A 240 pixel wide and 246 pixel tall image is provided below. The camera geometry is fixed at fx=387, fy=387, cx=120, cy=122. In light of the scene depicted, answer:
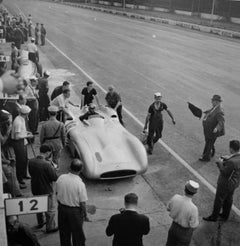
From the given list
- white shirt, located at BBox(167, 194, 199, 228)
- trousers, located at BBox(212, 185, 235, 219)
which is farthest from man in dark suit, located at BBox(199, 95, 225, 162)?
white shirt, located at BBox(167, 194, 199, 228)

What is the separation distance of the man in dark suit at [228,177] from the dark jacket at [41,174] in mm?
3043

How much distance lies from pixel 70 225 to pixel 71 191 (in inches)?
24.0

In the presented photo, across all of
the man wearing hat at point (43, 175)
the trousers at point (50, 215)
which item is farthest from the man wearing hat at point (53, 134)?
the trousers at point (50, 215)

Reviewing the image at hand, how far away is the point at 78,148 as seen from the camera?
9039mm

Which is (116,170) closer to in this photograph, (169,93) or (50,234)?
(50,234)

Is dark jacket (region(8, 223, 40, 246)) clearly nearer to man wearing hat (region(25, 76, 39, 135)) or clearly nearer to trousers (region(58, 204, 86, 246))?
trousers (region(58, 204, 86, 246))

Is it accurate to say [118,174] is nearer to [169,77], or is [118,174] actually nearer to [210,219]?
[210,219]

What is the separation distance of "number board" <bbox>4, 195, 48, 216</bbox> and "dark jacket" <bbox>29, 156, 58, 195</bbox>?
1.92m

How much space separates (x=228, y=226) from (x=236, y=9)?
5549 cm

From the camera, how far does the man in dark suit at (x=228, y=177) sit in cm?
695

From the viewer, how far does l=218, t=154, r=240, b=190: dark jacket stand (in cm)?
691

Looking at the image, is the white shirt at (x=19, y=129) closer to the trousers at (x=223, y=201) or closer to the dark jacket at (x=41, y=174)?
the dark jacket at (x=41, y=174)

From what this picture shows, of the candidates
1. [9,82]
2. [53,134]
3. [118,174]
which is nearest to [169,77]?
[118,174]

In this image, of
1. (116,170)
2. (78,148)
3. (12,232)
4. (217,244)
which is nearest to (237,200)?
(217,244)
